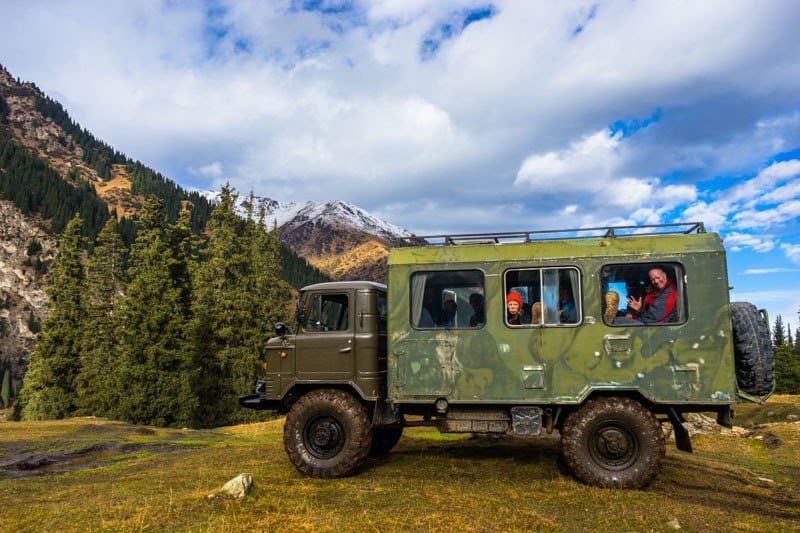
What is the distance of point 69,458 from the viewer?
13773 mm

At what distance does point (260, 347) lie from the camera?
3597cm

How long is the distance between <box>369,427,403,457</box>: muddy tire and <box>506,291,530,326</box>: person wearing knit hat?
159 inches

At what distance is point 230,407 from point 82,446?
2090 cm

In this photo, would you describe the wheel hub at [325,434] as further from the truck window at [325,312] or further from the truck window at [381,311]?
the truck window at [381,311]

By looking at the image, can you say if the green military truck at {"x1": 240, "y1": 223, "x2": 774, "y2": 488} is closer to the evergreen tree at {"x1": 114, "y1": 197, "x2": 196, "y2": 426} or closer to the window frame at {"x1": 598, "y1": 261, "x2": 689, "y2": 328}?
the window frame at {"x1": 598, "y1": 261, "x2": 689, "y2": 328}

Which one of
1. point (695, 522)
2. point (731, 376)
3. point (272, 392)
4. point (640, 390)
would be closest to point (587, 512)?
point (695, 522)

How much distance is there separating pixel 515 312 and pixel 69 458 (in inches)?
491

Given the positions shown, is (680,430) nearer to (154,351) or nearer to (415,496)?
(415,496)

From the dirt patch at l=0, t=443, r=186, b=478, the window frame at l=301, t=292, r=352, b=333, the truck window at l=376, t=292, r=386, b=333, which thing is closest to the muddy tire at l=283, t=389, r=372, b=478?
the window frame at l=301, t=292, r=352, b=333

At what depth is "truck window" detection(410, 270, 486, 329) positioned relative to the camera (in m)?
9.44

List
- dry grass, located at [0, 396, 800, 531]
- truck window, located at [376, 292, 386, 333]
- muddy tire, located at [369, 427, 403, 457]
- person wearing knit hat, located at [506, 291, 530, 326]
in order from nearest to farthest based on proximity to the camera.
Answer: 1. dry grass, located at [0, 396, 800, 531]
2. person wearing knit hat, located at [506, 291, 530, 326]
3. truck window, located at [376, 292, 386, 333]
4. muddy tire, located at [369, 427, 403, 457]

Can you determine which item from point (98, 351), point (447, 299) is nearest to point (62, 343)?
point (98, 351)

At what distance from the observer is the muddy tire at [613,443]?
27.8 feet

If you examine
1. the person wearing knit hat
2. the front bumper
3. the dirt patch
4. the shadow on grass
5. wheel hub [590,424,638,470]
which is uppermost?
the person wearing knit hat
